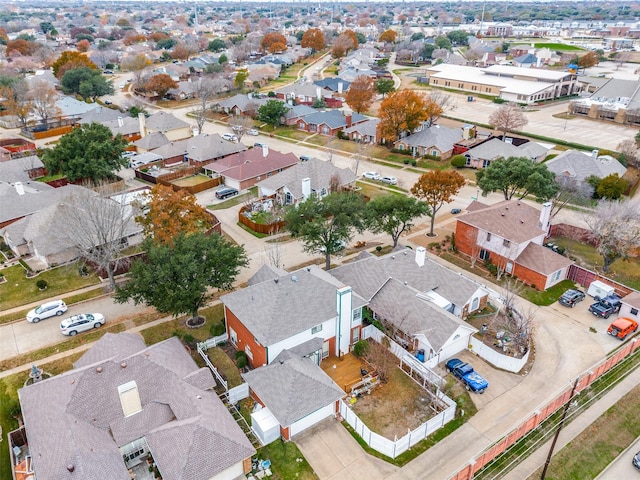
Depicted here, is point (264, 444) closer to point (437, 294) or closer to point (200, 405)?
point (200, 405)

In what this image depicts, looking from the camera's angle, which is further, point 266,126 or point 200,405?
point 266,126

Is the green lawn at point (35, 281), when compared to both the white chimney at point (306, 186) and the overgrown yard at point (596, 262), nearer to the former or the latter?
the white chimney at point (306, 186)

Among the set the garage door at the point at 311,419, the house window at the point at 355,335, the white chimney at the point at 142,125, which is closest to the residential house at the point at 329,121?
the white chimney at the point at 142,125

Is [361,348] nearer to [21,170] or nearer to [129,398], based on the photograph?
[129,398]

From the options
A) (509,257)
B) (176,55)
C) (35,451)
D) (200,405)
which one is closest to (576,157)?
(509,257)

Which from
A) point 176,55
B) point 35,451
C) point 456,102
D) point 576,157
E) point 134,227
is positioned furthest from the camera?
point 176,55

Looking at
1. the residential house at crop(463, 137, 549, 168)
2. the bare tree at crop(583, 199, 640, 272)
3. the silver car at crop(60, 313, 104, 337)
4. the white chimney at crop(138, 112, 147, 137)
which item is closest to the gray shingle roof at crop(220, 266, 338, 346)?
the silver car at crop(60, 313, 104, 337)

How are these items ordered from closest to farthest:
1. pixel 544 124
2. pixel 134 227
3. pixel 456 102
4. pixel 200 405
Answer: pixel 200 405 < pixel 134 227 < pixel 544 124 < pixel 456 102

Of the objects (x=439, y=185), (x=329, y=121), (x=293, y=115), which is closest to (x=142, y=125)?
(x=293, y=115)
